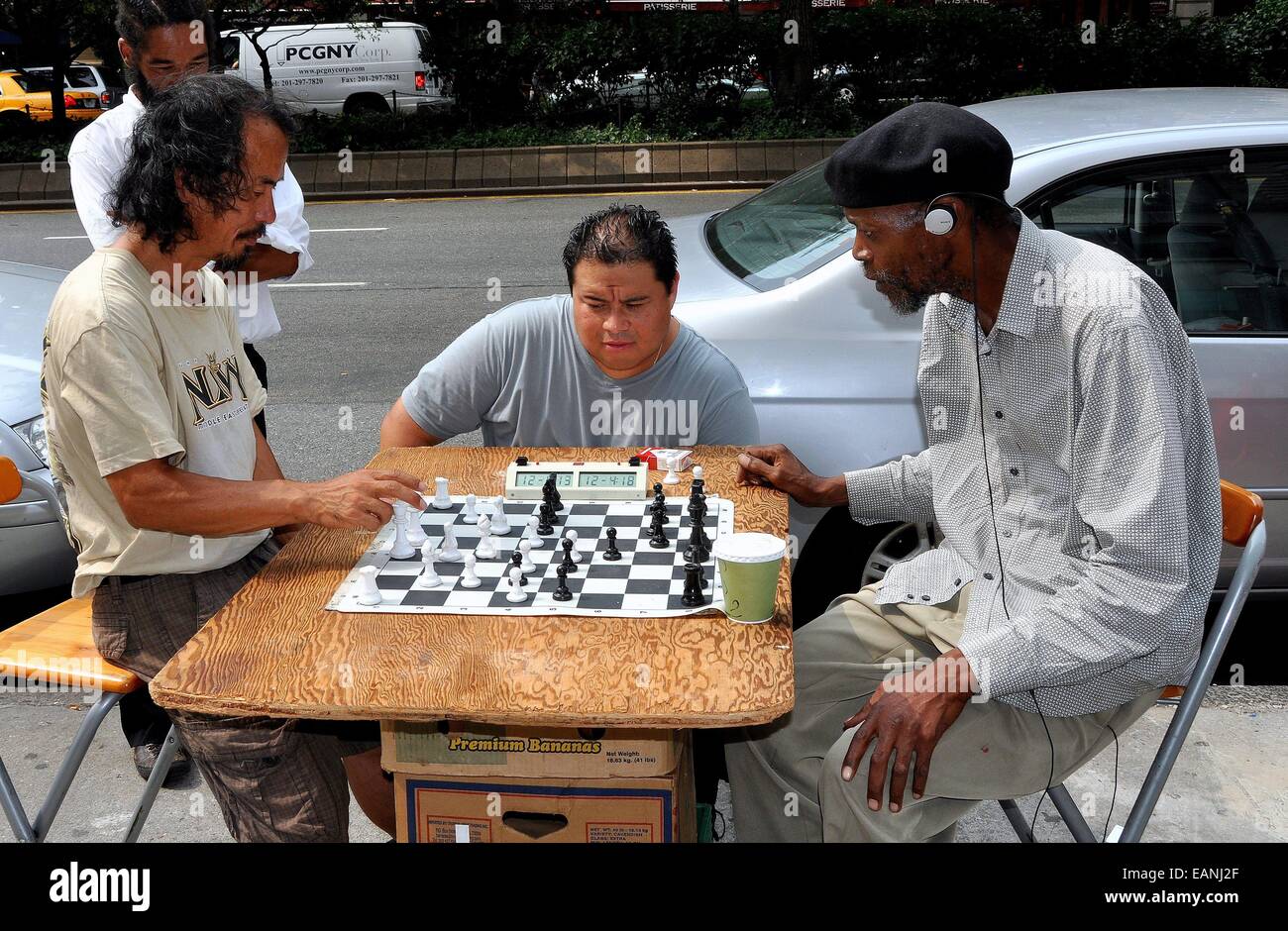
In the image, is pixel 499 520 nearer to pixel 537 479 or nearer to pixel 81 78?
pixel 537 479

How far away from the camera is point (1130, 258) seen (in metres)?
3.90

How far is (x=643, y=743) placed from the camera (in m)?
2.30

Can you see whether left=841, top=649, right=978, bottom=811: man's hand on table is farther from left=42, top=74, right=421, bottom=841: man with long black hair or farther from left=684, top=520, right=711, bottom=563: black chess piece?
left=42, top=74, right=421, bottom=841: man with long black hair

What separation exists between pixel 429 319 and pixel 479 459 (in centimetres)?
580

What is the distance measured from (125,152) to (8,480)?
1.11 metres

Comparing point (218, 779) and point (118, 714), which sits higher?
point (218, 779)

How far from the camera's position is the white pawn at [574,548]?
2.58 metres

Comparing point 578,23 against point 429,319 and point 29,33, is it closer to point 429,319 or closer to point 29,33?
point 29,33

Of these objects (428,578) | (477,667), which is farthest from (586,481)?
(477,667)

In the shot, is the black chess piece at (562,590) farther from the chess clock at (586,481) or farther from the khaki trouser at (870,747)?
the khaki trouser at (870,747)

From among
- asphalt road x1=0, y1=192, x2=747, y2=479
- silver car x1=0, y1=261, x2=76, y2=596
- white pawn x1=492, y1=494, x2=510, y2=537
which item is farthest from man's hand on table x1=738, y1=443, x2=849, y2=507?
asphalt road x1=0, y1=192, x2=747, y2=479

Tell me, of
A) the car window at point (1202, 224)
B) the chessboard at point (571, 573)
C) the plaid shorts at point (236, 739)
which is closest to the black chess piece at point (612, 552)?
the chessboard at point (571, 573)

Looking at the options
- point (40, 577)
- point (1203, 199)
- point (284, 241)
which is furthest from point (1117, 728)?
point (40, 577)

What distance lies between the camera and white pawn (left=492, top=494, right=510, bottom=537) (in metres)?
2.69
